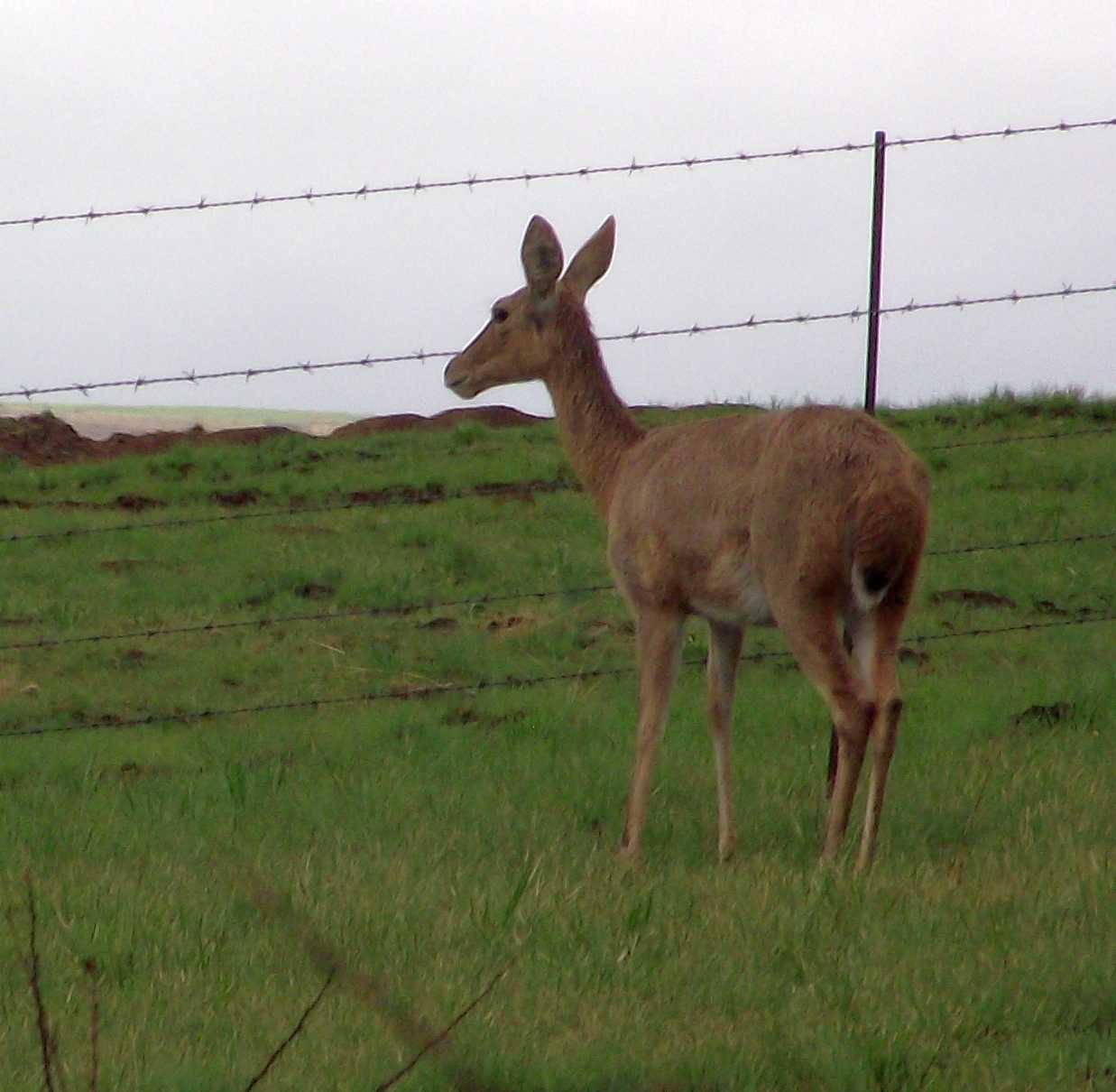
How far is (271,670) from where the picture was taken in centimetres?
952

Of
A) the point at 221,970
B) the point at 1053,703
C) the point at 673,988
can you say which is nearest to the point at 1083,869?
the point at 673,988

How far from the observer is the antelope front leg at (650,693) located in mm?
5934

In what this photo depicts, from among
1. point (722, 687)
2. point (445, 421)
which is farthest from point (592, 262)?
point (445, 421)

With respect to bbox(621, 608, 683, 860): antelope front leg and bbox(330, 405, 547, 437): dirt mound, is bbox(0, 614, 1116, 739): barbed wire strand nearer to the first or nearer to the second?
bbox(621, 608, 683, 860): antelope front leg

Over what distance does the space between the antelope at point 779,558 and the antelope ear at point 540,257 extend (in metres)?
0.69

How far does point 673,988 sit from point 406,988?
1.97 feet

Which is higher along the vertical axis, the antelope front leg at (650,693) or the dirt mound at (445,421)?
the dirt mound at (445,421)

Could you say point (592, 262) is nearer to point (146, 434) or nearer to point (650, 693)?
point (650, 693)

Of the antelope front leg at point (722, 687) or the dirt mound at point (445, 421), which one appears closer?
the antelope front leg at point (722, 687)

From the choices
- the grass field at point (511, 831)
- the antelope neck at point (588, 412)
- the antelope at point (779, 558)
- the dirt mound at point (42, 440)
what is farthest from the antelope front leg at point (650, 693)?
the dirt mound at point (42, 440)

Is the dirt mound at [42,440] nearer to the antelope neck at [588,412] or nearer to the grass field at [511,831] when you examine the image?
the grass field at [511,831]

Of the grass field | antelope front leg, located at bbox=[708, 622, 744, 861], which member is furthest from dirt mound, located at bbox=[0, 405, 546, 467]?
antelope front leg, located at bbox=[708, 622, 744, 861]

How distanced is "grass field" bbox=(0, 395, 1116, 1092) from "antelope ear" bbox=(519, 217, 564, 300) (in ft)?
5.69

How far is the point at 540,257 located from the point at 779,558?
6.10ft
